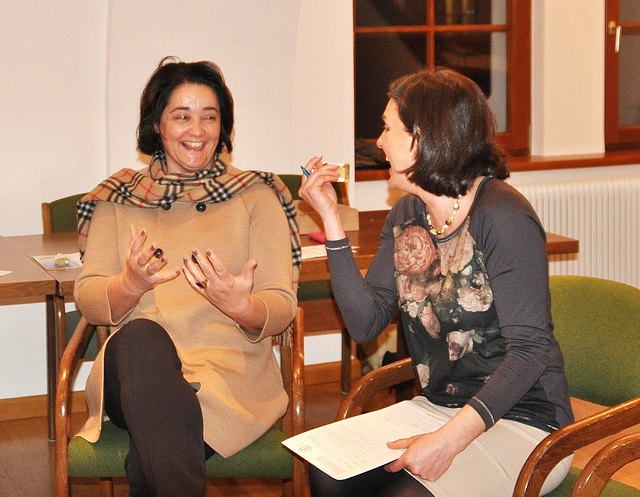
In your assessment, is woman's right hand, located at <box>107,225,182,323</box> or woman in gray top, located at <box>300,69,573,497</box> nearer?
woman in gray top, located at <box>300,69,573,497</box>

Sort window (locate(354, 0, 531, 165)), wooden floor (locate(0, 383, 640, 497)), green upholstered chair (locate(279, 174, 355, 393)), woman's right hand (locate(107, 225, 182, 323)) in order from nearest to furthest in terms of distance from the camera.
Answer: woman's right hand (locate(107, 225, 182, 323)) < wooden floor (locate(0, 383, 640, 497)) < green upholstered chair (locate(279, 174, 355, 393)) < window (locate(354, 0, 531, 165))

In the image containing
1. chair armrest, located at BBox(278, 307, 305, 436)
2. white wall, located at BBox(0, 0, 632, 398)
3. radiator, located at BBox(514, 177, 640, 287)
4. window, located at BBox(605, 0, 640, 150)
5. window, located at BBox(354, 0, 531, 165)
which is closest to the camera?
chair armrest, located at BBox(278, 307, 305, 436)

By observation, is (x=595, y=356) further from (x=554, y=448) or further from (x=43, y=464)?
(x=43, y=464)

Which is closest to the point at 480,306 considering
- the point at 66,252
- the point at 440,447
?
the point at 440,447

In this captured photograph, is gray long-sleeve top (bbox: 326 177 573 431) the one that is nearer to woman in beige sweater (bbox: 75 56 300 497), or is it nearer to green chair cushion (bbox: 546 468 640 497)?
green chair cushion (bbox: 546 468 640 497)

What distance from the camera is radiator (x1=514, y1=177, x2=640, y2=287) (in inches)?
178

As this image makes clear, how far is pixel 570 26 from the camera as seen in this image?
467 centimetres

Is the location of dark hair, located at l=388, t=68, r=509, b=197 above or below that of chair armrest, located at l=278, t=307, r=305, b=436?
above

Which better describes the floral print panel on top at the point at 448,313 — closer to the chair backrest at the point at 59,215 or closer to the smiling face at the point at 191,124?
the smiling face at the point at 191,124

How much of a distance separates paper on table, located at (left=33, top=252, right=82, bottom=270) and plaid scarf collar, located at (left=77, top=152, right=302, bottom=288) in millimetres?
338

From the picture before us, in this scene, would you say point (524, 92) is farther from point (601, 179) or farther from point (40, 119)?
point (40, 119)

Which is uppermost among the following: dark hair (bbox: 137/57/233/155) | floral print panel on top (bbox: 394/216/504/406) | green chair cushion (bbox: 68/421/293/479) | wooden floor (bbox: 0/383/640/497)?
dark hair (bbox: 137/57/233/155)

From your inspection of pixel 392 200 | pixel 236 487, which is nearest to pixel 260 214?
pixel 236 487

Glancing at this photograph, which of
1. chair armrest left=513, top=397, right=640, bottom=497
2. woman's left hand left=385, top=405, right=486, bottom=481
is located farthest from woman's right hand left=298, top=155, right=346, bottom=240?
chair armrest left=513, top=397, right=640, bottom=497
